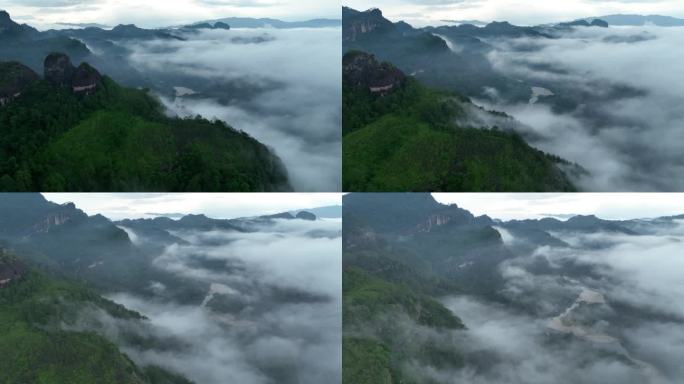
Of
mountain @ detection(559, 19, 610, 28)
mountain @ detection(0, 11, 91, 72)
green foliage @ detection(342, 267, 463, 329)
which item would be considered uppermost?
mountain @ detection(559, 19, 610, 28)

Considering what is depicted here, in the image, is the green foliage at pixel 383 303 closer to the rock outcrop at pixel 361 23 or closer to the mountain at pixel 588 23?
the rock outcrop at pixel 361 23

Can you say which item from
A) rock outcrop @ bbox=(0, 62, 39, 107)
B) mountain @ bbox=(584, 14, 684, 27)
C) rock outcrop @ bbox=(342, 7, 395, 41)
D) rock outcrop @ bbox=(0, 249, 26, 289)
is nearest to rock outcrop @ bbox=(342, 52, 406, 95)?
rock outcrop @ bbox=(342, 7, 395, 41)

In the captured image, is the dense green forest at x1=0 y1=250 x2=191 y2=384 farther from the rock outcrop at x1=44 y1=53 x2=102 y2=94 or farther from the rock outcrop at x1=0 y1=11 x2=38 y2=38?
the rock outcrop at x1=0 y1=11 x2=38 y2=38

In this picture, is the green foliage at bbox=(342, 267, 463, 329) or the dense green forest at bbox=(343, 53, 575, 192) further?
the green foliage at bbox=(342, 267, 463, 329)

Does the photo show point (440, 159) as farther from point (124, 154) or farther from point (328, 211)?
point (124, 154)

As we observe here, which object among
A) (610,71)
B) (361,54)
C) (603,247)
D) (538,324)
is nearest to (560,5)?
(610,71)

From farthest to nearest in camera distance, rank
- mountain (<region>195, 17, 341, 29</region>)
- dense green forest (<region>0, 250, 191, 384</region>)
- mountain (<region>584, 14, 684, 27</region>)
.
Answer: mountain (<region>195, 17, 341, 29</region>) < mountain (<region>584, 14, 684, 27</region>) < dense green forest (<region>0, 250, 191, 384</region>)

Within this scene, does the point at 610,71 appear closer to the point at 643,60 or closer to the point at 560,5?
the point at 643,60

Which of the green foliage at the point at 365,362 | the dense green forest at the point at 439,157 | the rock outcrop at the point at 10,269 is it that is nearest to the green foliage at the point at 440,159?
the dense green forest at the point at 439,157

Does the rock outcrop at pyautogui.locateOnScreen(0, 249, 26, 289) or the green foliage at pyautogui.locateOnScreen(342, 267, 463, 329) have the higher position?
the rock outcrop at pyautogui.locateOnScreen(0, 249, 26, 289)
